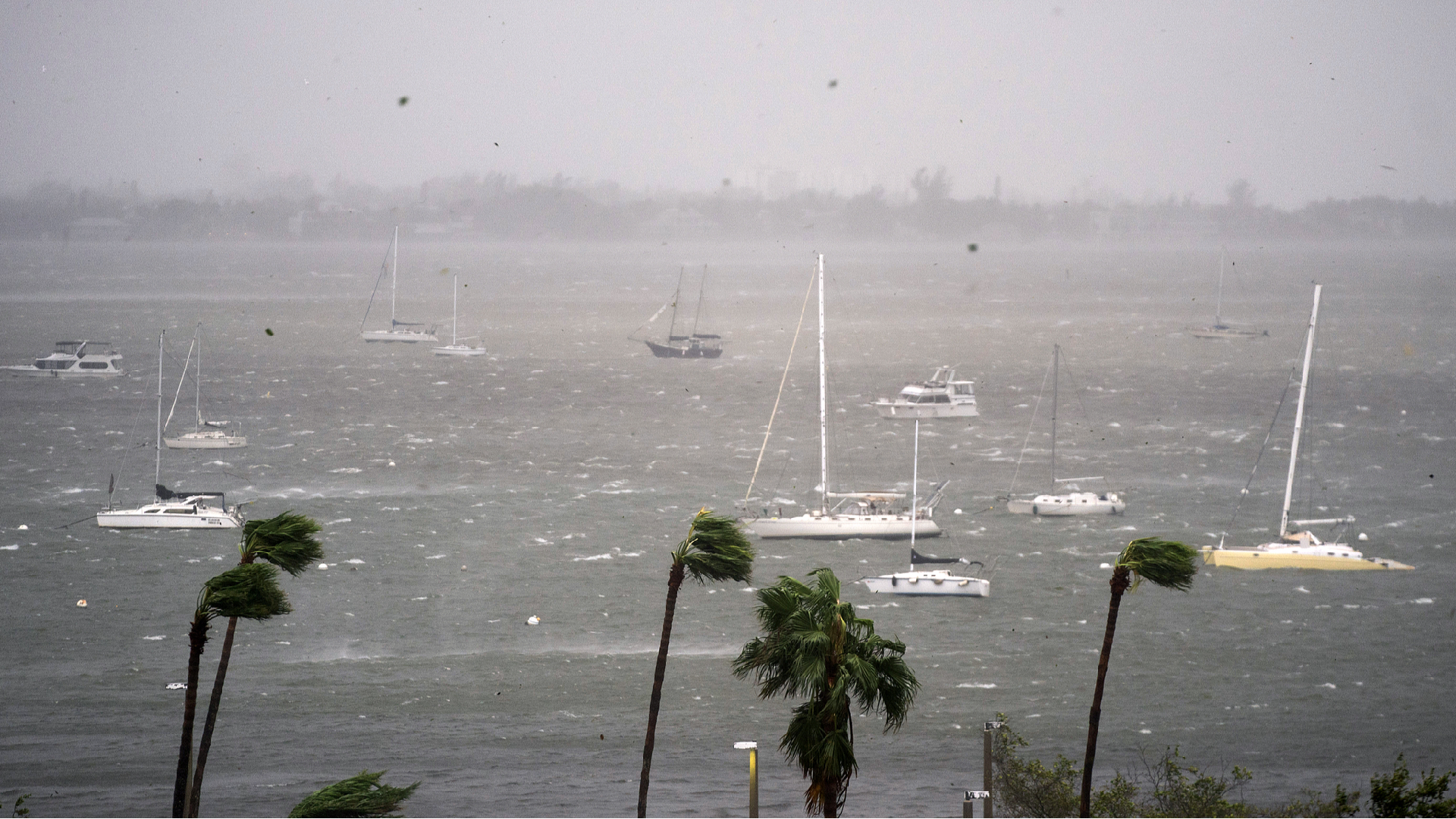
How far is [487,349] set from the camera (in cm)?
15538

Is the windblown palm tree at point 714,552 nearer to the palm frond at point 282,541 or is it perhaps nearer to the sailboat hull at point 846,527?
the palm frond at point 282,541

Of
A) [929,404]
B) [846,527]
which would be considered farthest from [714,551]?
[929,404]

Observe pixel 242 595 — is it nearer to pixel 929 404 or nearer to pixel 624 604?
pixel 624 604

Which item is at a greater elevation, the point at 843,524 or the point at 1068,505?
the point at 1068,505

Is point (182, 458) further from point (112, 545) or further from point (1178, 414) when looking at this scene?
point (1178, 414)

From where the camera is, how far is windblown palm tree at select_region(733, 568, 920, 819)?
19.3 meters

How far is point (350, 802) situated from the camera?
19781 millimetres

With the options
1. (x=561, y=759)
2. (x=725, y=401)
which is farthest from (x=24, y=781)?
(x=725, y=401)

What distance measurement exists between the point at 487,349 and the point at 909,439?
235 ft

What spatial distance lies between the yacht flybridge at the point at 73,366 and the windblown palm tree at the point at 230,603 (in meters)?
112

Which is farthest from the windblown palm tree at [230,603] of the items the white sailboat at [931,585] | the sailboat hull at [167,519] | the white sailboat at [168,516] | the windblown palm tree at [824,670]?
the sailboat hull at [167,519]

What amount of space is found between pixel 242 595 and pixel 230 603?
20cm

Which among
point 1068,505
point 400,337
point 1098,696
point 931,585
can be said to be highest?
point 1098,696

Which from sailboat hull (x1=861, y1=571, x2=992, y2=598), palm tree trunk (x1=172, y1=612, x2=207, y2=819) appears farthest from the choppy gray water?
palm tree trunk (x1=172, y1=612, x2=207, y2=819)
